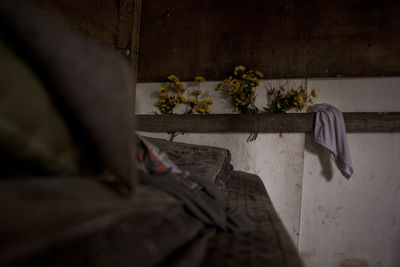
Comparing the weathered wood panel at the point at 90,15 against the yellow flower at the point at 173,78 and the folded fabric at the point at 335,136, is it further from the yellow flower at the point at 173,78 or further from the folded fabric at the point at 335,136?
the folded fabric at the point at 335,136

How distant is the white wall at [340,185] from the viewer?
6.28 feet

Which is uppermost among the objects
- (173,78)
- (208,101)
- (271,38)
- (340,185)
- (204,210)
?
(271,38)

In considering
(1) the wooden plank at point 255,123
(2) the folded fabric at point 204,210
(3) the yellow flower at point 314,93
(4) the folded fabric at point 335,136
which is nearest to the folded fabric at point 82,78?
(2) the folded fabric at point 204,210

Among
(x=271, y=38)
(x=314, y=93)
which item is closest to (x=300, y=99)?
(x=314, y=93)

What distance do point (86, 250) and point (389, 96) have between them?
8.62 ft

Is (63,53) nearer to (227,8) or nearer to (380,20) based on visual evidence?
(227,8)

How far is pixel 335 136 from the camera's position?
6.15 feet

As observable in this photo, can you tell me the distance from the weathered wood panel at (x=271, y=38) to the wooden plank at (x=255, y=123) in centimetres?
46

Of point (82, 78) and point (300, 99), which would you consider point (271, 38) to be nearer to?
point (300, 99)

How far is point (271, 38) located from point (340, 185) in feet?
5.44

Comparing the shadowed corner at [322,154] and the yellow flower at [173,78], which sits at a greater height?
the yellow flower at [173,78]

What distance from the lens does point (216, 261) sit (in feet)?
1.29

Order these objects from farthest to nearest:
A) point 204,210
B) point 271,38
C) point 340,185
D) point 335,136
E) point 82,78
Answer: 1. point 271,38
2. point 340,185
3. point 335,136
4. point 204,210
5. point 82,78

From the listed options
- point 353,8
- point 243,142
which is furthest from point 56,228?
point 353,8
